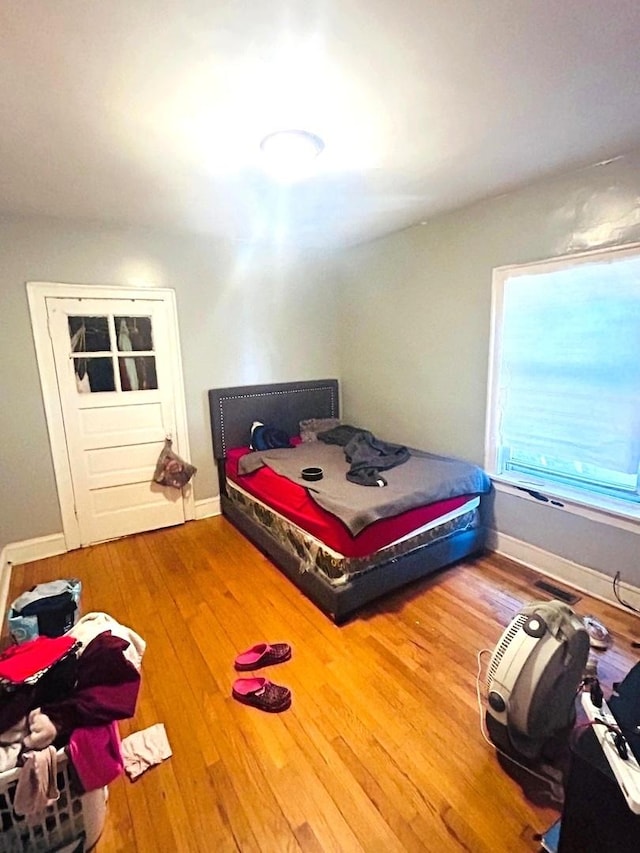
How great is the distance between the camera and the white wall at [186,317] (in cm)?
290

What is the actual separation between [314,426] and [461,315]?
172cm

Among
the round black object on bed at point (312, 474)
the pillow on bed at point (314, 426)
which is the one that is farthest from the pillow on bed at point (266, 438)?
the round black object on bed at point (312, 474)

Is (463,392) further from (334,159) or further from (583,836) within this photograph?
(583,836)

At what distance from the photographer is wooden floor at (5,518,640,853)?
1330 millimetres

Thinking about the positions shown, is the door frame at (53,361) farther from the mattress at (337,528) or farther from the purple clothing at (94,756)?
the purple clothing at (94,756)

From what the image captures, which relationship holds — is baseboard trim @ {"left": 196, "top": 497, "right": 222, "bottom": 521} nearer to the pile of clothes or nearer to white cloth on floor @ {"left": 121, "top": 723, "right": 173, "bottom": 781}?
white cloth on floor @ {"left": 121, "top": 723, "right": 173, "bottom": 781}

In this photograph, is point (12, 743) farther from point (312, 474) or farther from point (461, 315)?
point (461, 315)

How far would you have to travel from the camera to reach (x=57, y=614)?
223 centimetres

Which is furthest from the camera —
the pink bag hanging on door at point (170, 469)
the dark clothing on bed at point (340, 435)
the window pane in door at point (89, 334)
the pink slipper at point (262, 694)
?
the dark clothing on bed at point (340, 435)

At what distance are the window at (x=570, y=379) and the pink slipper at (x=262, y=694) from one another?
1972 mm

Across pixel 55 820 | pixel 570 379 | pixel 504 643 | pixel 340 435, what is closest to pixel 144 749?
pixel 55 820

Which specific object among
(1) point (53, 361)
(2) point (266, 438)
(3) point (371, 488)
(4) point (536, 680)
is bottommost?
(4) point (536, 680)

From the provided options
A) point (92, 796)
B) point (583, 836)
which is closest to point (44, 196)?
point (92, 796)

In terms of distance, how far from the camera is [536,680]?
4.71ft
